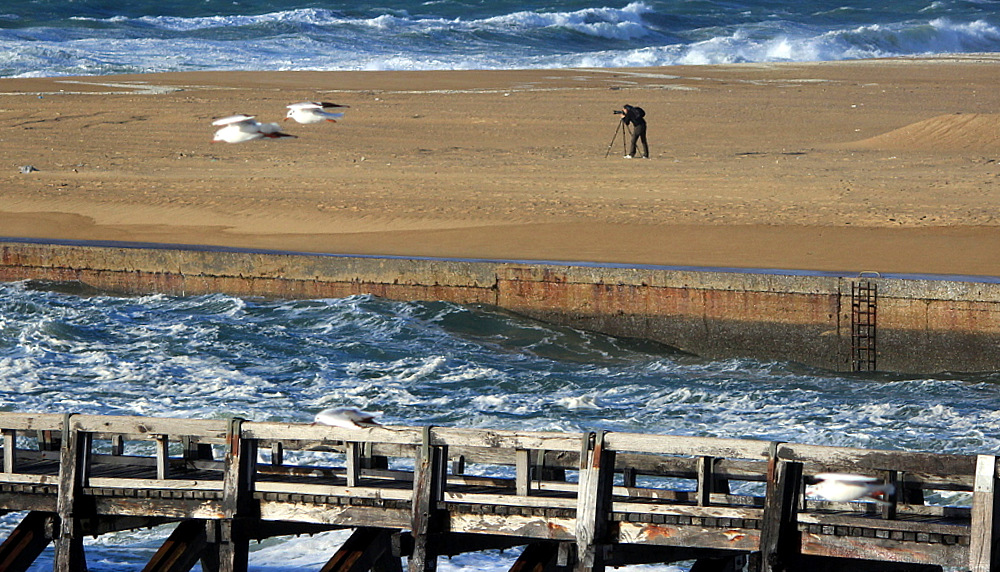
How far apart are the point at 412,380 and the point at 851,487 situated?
7448 mm

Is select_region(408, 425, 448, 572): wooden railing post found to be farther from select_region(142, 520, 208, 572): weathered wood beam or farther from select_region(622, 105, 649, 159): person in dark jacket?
select_region(622, 105, 649, 159): person in dark jacket

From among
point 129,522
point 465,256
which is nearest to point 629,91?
point 465,256

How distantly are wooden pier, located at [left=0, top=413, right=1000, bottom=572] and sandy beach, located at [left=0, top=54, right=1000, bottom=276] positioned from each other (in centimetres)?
866

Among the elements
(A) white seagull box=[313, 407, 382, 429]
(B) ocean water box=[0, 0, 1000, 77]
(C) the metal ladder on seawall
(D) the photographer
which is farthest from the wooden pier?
(B) ocean water box=[0, 0, 1000, 77]

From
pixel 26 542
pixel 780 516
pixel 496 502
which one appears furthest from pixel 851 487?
pixel 26 542

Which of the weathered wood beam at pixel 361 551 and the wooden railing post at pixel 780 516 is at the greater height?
the wooden railing post at pixel 780 516

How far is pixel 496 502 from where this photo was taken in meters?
7.08

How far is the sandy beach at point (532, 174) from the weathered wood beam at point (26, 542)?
9693mm

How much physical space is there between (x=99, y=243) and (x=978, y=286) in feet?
35.8

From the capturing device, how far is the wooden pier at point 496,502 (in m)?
6.63

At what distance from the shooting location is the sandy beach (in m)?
17.7

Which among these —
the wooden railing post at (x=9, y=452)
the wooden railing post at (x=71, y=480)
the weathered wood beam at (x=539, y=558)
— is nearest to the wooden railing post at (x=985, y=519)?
the weathered wood beam at (x=539, y=558)

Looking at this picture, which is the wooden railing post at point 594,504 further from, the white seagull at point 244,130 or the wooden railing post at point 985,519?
the white seagull at point 244,130

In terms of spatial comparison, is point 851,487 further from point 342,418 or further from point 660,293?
point 660,293
